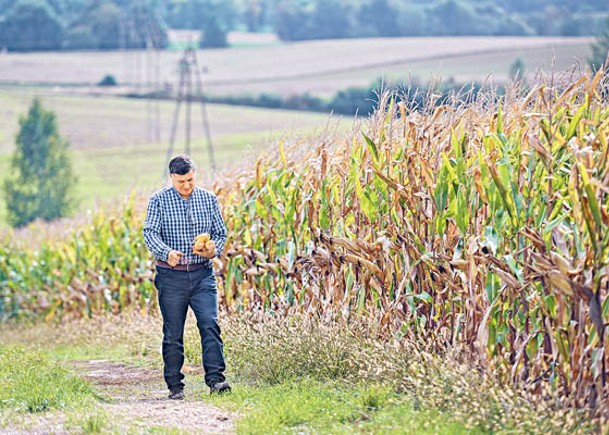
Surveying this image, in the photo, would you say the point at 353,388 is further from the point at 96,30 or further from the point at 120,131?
the point at 96,30

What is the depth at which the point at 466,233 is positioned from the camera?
7.45 meters

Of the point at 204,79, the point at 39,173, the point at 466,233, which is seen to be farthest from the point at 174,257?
the point at 204,79

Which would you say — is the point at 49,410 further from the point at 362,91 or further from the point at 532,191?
the point at 362,91

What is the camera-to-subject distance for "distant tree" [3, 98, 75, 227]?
64.1 meters

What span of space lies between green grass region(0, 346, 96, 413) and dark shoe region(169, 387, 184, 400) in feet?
1.95

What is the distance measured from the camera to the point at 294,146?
36.6 feet

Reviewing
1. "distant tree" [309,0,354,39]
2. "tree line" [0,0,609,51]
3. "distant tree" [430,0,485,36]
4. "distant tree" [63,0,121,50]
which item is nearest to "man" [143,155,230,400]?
"tree line" [0,0,609,51]

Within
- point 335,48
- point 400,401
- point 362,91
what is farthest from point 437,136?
point 335,48

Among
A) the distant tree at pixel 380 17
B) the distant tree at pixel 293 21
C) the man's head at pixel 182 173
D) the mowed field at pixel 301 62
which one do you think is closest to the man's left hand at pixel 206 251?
the man's head at pixel 182 173

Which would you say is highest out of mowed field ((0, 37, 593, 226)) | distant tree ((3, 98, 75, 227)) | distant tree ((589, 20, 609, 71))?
distant tree ((589, 20, 609, 71))

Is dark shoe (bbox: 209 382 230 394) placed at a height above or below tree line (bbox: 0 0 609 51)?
below

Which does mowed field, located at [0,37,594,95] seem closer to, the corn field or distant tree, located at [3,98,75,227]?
distant tree, located at [3,98,75,227]

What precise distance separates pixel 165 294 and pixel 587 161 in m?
3.41

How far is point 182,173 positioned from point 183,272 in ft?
2.53
